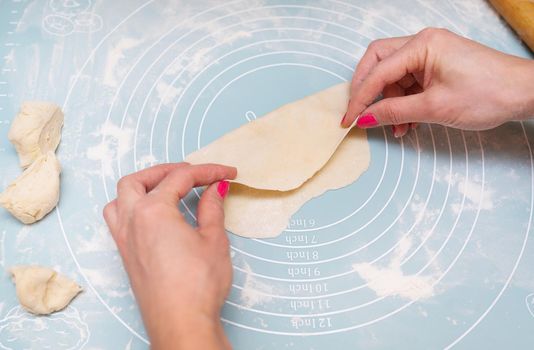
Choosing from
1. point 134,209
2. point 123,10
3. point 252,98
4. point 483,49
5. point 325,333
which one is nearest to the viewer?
point 134,209

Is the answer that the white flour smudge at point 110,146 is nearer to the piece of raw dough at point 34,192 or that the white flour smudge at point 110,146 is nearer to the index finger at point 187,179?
the piece of raw dough at point 34,192

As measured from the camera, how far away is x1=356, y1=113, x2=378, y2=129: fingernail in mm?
1287

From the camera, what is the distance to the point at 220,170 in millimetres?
1170

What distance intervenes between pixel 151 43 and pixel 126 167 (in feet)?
1.41

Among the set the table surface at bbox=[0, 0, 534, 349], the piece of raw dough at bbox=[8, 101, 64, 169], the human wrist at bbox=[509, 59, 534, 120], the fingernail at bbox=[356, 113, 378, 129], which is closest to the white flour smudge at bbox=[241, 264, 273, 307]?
the table surface at bbox=[0, 0, 534, 349]

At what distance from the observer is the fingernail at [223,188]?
1160 mm

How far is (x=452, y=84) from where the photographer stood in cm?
120

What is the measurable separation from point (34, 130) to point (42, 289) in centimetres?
41

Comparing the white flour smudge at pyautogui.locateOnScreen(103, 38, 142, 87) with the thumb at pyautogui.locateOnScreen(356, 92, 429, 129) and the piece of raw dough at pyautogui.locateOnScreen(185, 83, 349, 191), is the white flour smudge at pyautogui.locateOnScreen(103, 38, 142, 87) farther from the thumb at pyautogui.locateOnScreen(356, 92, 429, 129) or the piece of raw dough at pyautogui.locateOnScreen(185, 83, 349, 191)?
the thumb at pyautogui.locateOnScreen(356, 92, 429, 129)

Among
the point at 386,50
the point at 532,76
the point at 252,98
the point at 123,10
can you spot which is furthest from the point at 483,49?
the point at 123,10

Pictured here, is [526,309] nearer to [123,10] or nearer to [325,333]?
[325,333]

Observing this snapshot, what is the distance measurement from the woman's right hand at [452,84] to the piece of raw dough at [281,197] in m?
0.12

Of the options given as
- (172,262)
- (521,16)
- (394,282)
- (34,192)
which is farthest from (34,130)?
(521,16)

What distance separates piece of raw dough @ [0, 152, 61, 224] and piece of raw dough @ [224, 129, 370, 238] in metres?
0.43
